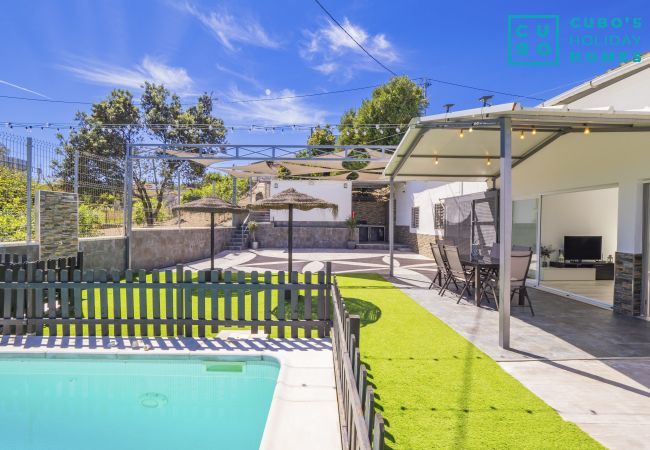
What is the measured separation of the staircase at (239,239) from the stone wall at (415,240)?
846 centimetres

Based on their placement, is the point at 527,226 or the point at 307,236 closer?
the point at 527,226

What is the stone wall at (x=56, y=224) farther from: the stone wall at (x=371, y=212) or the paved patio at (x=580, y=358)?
the stone wall at (x=371, y=212)

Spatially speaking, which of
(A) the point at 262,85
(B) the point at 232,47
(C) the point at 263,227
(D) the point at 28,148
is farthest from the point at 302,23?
(C) the point at 263,227

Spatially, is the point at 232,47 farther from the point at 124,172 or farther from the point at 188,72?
the point at 124,172

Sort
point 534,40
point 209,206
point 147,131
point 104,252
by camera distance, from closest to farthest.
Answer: point 209,206 → point 534,40 → point 104,252 → point 147,131

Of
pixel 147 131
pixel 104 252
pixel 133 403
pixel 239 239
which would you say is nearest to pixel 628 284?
pixel 133 403

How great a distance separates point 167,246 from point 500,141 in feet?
34.2

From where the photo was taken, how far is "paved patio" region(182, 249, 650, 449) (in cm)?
277

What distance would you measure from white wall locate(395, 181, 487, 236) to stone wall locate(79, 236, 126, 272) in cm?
1066

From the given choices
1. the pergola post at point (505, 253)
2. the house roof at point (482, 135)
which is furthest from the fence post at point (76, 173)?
the pergola post at point (505, 253)

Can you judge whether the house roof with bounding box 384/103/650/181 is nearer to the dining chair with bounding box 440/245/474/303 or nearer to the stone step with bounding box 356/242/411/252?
the dining chair with bounding box 440/245/474/303

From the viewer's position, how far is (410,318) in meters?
5.60

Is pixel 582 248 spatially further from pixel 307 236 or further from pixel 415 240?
pixel 307 236

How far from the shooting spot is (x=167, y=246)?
38.5 ft
